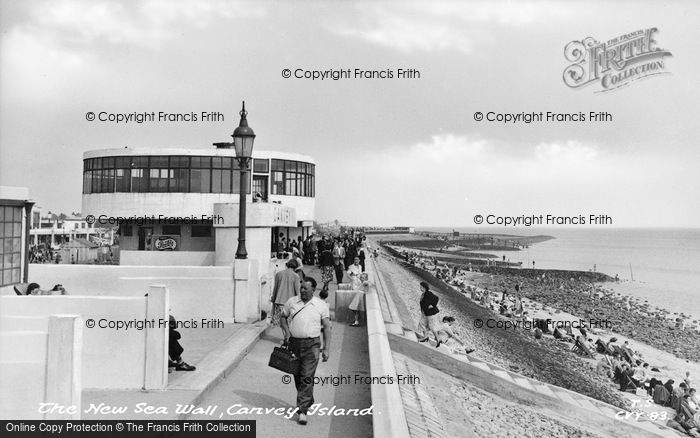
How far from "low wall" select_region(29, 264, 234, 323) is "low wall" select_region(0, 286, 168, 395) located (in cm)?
410

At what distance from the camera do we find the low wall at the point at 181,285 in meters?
10.8

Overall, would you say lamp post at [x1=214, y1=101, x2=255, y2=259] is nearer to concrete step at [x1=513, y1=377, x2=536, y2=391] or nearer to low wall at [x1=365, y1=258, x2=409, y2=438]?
low wall at [x1=365, y1=258, x2=409, y2=438]

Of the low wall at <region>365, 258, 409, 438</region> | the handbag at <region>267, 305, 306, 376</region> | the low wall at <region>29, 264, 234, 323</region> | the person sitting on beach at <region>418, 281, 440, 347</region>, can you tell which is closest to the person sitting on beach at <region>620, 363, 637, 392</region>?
the person sitting on beach at <region>418, 281, 440, 347</region>

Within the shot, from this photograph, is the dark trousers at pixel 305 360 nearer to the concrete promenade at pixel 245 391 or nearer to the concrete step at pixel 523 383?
the concrete promenade at pixel 245 391

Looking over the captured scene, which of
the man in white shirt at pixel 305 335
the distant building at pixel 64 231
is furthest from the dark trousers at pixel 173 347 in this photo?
the distant building at pixel 64 231

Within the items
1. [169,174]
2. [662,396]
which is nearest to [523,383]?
[662,396]

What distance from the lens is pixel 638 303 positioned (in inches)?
1817

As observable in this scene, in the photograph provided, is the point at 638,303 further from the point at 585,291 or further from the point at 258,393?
the point at 258,393

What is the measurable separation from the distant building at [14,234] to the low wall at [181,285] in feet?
5.99

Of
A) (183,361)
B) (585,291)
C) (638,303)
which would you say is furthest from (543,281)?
(183,361)

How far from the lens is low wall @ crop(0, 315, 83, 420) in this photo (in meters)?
4.70

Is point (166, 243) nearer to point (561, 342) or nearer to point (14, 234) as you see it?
point (14, 234)

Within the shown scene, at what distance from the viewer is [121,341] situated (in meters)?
6.64

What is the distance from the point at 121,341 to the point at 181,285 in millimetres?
4262
